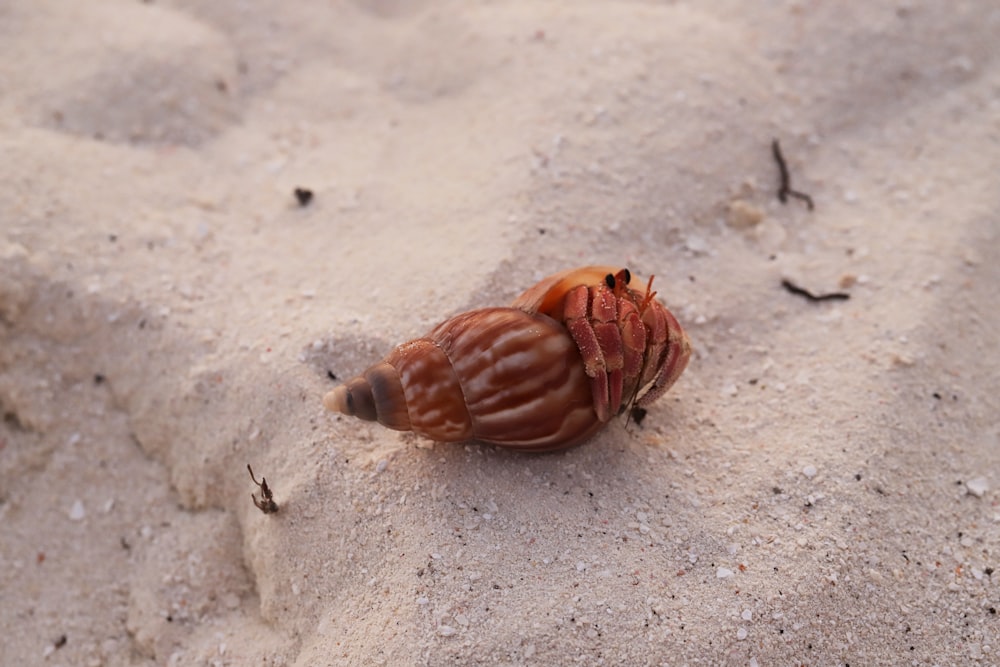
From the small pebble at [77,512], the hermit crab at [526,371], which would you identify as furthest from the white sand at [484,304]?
the hermit crab at [526,371]

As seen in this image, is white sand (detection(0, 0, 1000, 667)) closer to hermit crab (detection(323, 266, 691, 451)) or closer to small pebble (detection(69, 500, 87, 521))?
small pebble (detection(69, 500, 87, 521))

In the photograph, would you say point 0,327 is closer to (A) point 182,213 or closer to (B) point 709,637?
(A) point 182,213

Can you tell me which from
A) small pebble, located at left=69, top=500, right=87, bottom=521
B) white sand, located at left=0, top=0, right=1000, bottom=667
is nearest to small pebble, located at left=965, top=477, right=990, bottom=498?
white sand, located at left=0, top=0, right=1000, bottom=667

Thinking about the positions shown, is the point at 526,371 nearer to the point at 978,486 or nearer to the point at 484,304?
the point at 484,304

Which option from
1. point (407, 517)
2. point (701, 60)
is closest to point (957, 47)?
point (701, 60)

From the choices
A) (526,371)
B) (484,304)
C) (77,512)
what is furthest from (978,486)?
(77,512)

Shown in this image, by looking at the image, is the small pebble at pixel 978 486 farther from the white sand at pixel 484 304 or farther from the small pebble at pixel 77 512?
the small pebble at pixel 77 512
